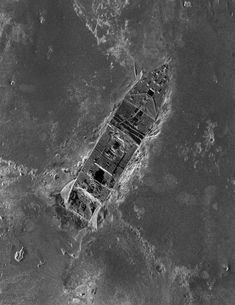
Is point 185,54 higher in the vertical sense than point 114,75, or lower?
higher

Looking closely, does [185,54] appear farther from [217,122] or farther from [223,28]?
[217,122]

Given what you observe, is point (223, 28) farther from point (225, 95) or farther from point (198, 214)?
point (198, 214)

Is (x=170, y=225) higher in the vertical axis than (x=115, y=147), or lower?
lower

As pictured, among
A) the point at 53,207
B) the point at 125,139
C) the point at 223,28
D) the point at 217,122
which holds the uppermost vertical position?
the point at 223,28

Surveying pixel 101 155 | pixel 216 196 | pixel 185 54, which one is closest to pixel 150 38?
pixel 185 54

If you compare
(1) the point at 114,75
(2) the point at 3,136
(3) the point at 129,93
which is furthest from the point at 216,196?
(2) the point at 3,136

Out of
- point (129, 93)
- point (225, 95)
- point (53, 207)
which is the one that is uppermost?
point (225, 95)
